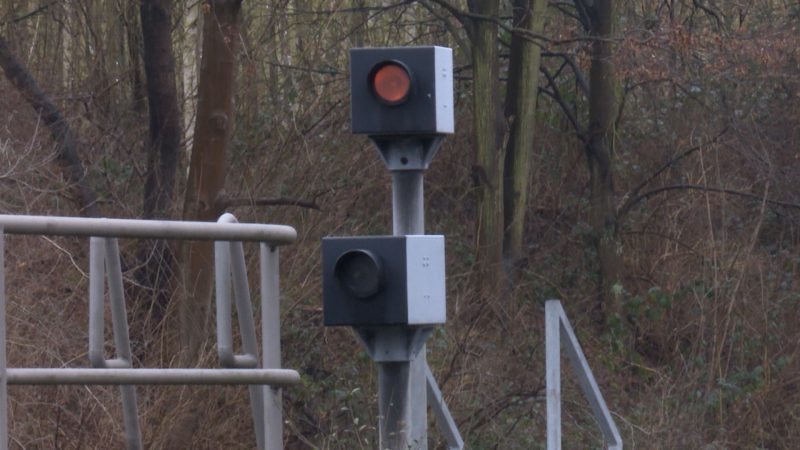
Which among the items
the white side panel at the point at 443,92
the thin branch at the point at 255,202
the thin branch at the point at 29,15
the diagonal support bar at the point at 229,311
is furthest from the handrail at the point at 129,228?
the thin branch at the point at 29,15

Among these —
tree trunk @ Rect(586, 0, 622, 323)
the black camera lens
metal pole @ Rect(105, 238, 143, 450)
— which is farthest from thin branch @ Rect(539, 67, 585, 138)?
the black camera lens

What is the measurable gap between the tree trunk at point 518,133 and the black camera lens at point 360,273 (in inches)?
381

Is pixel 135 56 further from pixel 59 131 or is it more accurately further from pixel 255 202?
pixel 255 202

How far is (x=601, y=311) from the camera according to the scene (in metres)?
14.4

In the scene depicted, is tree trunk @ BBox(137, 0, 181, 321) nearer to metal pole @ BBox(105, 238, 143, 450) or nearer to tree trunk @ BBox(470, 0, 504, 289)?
tree trunk @ BBox(470, 0, 504, 289)

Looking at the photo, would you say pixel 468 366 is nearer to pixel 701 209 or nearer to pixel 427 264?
pixel 427 264

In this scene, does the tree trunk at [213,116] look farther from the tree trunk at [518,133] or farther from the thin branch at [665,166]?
the thin branch at [665,166]

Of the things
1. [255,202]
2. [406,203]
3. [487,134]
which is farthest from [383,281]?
[487,134]

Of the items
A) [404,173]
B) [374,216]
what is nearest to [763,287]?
[374,216]

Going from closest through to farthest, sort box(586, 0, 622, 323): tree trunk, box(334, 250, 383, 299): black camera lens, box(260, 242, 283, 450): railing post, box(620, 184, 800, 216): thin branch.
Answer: box(334, 250, 383, 299): black camera lens, box(260, 242, 283, 450): railing post, box(620, 184, 800, 216): thin branch, box(586, 0, 622, 323): tree trunk

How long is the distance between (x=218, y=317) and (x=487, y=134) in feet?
30.6

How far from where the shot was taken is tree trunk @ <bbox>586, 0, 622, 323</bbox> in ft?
46.0

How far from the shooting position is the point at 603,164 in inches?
580

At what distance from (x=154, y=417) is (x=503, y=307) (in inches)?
186
